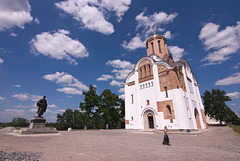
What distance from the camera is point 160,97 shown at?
21.3m

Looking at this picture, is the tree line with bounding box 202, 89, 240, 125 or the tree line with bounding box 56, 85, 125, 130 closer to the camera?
the tree line with bounding box 56, 85, 125, 130

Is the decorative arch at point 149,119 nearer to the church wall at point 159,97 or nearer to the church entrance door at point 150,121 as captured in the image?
the church entrance door at point 150,121

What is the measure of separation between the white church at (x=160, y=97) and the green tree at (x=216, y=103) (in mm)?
17383

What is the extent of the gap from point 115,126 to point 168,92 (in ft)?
69.8

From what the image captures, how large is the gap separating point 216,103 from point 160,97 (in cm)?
2810

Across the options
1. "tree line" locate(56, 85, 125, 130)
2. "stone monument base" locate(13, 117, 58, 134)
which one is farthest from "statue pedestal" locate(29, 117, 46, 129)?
"tree line" locate(56, 85, 125, 130)

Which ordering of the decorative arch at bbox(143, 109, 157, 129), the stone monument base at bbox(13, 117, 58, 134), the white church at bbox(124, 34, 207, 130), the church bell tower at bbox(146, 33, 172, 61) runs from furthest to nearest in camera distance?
the church bell tower at bbox(146, 33, 172, 61)
the decorative arch at bbox(143, 109, 157, 129)
the white church at bbox(124, 34, 207, 130)
the stone monument base at bbox(13, 117, 58, 134)

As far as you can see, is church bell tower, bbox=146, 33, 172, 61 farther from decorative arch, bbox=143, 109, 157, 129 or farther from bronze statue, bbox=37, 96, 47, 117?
bronze statue, bbox=37, 96, 47, 117

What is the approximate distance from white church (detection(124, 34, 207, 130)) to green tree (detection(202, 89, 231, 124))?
17383 mm

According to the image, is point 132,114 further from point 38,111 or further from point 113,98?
point 38,111

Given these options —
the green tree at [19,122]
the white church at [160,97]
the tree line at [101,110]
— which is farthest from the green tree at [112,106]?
the green tree at [19,122]

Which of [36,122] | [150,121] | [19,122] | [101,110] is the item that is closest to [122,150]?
[36,122]

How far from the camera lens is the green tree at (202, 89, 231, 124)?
36688 mm

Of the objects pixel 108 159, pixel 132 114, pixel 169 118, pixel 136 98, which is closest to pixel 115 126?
pixel 132 114
